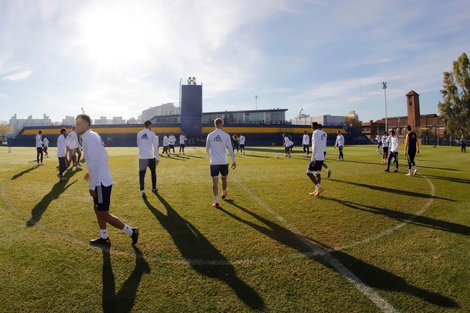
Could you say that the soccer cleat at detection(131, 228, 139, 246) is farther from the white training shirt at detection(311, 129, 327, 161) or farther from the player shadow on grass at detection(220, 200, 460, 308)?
the white training shirt at detection(311, 129, 327, 161)

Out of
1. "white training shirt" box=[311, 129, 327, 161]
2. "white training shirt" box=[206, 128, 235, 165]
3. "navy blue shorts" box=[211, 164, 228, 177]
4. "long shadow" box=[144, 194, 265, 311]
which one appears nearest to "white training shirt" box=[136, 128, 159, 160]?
"white training shirt" box=[206, 128, 235, 165]

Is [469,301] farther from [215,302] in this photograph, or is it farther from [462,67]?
[462,67]

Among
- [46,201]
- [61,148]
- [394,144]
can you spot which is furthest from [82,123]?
[394,144]

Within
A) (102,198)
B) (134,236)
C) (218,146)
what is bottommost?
(134,236)

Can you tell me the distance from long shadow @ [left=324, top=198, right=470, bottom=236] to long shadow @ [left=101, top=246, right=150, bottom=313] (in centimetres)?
547

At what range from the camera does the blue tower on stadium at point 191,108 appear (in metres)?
44.8

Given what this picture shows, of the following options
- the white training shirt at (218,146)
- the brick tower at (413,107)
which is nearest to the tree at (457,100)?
the brick tower at (413,107)

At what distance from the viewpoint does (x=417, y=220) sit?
6145 millimetres

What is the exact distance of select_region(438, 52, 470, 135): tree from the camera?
50.4 meters

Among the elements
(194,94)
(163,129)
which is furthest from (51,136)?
(194,94)

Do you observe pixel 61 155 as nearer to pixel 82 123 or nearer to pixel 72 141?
pixel 72 141

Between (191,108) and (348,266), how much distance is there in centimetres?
4371

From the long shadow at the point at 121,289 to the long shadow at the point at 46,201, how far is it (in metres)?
2.98

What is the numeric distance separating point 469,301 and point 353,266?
1.32 meters
